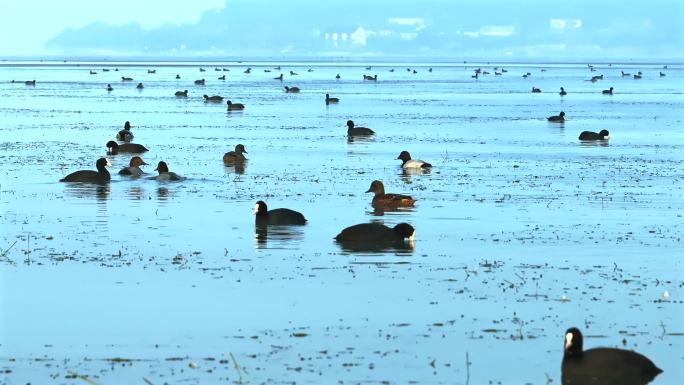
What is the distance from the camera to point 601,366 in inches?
500

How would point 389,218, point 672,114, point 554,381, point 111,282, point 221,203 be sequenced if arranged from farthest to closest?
point 672,114 < point 221,203 < point 389,218 < point 111,282 < point 554,381

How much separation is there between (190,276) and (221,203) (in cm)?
873

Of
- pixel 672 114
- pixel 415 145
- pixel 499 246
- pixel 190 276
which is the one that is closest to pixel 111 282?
pixel 190 276

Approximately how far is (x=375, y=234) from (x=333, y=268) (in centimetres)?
240

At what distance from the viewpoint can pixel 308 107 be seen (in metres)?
70.1

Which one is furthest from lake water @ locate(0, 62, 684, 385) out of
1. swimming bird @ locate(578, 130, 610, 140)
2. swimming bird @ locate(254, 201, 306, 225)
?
swimming bird @ locate(578, 130, 610, 140)

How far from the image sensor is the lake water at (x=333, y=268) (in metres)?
13.4

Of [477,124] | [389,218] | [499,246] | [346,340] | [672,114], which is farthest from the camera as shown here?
[672,114]

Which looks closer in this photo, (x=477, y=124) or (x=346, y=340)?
(x=346, y=340)

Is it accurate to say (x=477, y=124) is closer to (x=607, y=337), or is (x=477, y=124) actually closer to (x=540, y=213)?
(x=540, y=213)

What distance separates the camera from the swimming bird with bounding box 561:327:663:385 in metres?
12.6

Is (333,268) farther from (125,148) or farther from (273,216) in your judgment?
(125,148)

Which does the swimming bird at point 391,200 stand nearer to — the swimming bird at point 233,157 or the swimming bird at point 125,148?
the swimming bird at point 233,157

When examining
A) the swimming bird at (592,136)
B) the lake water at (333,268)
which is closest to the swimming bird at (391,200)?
the lake water at (333,268)
